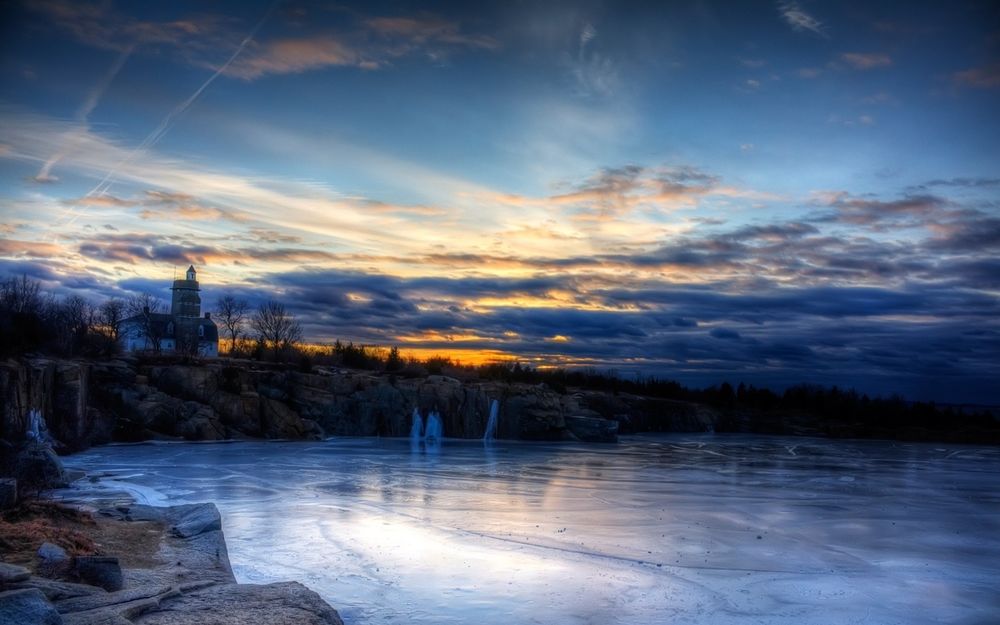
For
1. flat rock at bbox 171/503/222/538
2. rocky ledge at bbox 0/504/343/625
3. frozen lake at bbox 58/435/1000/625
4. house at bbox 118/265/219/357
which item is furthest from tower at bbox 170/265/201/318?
rocky ledge at bbox 0/504/343/625

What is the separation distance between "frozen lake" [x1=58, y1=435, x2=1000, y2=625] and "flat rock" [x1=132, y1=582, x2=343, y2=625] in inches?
26.2

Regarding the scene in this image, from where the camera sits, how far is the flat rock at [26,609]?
18.6ft

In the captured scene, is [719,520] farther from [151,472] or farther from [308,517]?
[151,472]

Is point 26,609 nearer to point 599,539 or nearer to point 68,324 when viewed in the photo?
point 599,539

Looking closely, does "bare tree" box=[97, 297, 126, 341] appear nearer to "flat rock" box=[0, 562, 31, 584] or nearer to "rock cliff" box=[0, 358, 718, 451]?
"rock cliff" box=[0, 358, 718, 451]

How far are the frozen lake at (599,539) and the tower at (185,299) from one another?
60.1 meters

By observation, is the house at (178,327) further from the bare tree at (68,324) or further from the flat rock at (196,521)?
the flat rock at (196,521)

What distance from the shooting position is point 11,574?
700 cm

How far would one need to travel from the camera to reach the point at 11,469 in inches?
652

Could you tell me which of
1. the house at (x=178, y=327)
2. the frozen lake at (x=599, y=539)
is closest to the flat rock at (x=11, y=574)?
the frozen lake at (x=599, y=539)

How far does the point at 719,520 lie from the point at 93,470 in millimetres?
18741

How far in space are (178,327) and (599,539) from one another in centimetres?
7497

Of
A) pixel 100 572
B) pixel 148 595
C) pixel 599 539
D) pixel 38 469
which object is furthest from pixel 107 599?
pixel 38 469

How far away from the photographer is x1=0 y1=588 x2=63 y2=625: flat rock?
5.68m
